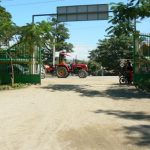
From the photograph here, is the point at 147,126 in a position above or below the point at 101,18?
below

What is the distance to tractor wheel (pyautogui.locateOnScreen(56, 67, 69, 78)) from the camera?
111 ft

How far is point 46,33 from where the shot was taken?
2459cm

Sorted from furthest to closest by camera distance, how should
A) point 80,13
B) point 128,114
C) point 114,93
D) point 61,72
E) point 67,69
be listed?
1. point 61,72
2. point 67,69
3. point 80,13
4. point 114,93
5. point 128,114

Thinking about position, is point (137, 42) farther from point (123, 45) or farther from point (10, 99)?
point (123, 45)

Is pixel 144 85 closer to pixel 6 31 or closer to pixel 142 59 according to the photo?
pixel 142 59

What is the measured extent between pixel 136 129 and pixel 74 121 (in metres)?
2.00

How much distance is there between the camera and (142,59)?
80.8 feet

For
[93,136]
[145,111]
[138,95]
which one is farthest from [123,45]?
[93,136]

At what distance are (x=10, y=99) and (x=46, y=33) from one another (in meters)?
7.37

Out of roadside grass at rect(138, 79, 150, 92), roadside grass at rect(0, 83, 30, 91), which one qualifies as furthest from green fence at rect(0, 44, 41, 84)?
roadside grass at rect(138, 79, 150, 92)

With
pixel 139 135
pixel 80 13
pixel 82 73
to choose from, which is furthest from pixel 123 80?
pixel 139 135

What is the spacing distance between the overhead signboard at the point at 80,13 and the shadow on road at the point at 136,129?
53.0 feet

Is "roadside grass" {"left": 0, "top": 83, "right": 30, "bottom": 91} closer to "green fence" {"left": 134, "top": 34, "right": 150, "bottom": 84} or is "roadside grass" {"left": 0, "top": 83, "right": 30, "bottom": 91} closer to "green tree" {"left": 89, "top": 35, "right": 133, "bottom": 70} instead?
"green fence" {"left": 134, "top": 34, "right": 150, "bottom": 84}

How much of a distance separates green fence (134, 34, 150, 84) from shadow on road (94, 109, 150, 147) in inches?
391
